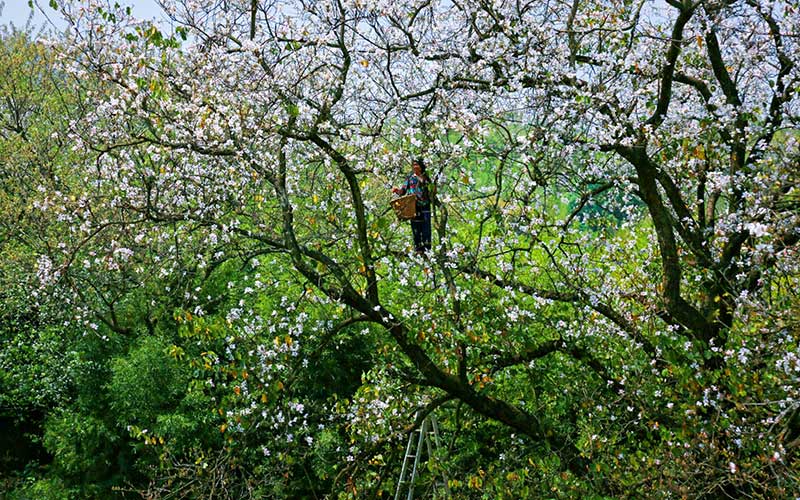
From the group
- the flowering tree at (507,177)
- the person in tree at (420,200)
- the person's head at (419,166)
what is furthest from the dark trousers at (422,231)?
the person's head at (419,166)

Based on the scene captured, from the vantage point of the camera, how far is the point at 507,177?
26.0 feet

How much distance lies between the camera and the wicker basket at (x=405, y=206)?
755cm

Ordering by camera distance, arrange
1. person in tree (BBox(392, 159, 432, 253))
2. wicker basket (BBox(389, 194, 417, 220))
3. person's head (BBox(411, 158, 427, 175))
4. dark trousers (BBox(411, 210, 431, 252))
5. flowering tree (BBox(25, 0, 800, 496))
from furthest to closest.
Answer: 1. dark trousers (BBox(411, 210, 431, 252))
2. wicker basket (BBox(389, 194, 417, 220))
3. person in tree (BBox(392, 159, 432, 253))
4. person's head (BBox(411, 158, 427, 175))
5. flowering tree (BBox(25, 0, 800, 496))

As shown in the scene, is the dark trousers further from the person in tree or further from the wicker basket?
the wicker basket

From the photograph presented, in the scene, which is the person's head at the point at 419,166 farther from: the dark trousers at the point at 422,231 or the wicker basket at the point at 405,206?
the dark trousers at the point at 422,231

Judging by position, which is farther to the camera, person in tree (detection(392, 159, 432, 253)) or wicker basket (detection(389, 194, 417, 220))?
wicker basket (detection(389, 194, 417, 220))

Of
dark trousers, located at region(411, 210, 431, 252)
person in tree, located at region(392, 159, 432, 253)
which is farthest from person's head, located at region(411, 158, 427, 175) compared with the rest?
dark trousers, located at region(411, 210, 431, 252)

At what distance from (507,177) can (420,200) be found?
883 mm

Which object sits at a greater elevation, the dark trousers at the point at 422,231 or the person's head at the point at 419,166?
the dark trousers at the point at 422,231

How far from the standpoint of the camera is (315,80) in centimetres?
842

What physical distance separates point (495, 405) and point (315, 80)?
11.5 feet

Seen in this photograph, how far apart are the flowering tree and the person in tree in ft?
0.47

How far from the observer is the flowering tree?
21.7ft

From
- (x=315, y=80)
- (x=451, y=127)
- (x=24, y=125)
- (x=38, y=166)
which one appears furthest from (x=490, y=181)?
(x=24, y=125)
